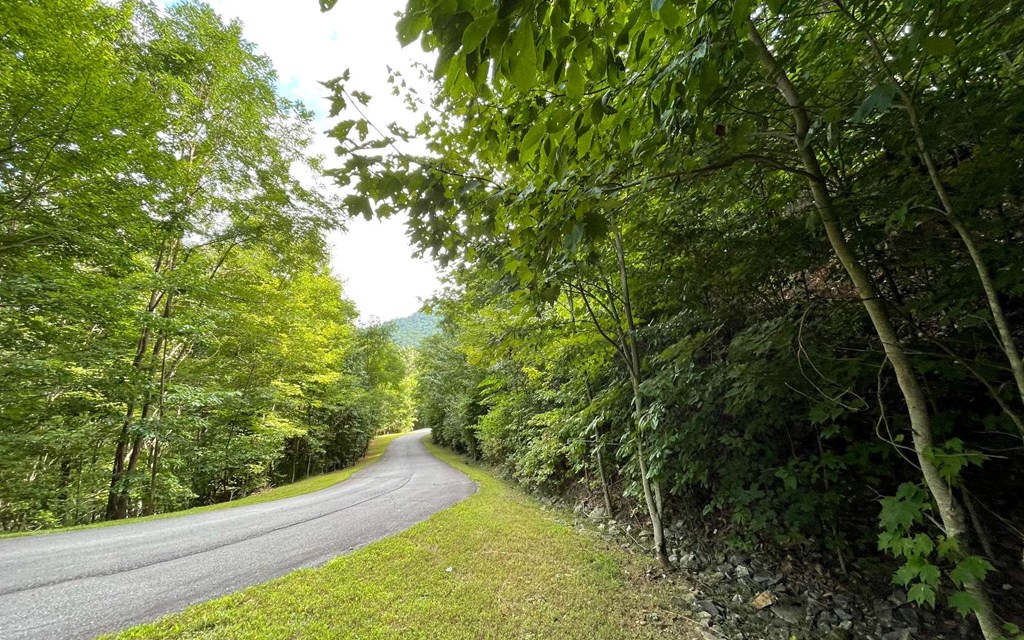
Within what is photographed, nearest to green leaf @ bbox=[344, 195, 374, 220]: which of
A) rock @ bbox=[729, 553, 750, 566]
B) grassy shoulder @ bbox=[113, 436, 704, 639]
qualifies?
grassy shoulder @ bbox=[113, 436, 704, 639]

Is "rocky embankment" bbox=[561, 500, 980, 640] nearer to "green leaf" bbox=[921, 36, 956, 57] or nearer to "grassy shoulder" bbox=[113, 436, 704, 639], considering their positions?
"grassy shoulder" bbox=[113, 436, 704, 639]

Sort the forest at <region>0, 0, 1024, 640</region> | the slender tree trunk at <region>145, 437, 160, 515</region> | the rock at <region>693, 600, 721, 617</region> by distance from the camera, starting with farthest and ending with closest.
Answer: the slender tree trunk at <region>145, 437, 160, 515</region>
the rock at <region>693, 600, 721, 617</region>
the forest at <region>0, 0, 1024, 640</region>

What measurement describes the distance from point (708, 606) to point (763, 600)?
0.54 metres

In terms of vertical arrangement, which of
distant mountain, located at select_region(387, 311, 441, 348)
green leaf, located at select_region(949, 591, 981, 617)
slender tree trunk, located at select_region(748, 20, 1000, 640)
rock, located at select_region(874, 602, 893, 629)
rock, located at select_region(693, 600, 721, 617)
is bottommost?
rock, located at select_region(693, 600, 721, 617)

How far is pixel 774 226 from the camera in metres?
3.42

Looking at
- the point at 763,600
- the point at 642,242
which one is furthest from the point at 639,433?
the point at 642,242

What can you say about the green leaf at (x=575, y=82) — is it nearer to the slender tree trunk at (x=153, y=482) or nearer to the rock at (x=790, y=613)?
the rock at (x=790, y=613)

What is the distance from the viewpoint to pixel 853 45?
86.6 inches

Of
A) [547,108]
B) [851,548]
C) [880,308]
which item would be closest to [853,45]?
[880,308]

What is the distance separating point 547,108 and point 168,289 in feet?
29.6

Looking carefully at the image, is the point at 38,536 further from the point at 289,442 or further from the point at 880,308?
the point at 289,442

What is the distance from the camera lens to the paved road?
296cm

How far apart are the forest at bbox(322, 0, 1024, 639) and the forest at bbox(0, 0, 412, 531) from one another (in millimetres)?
1515

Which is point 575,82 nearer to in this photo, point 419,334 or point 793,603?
point 793,603
